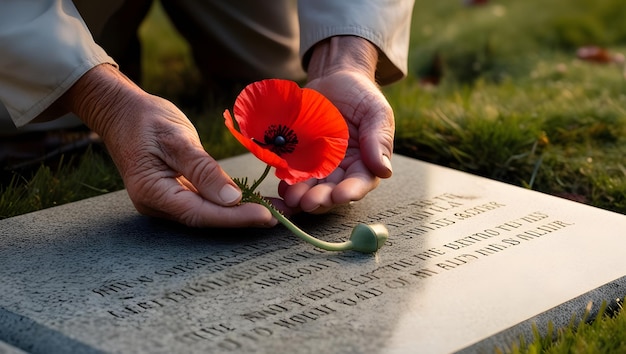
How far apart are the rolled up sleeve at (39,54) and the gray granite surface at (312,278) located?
0.29 metres

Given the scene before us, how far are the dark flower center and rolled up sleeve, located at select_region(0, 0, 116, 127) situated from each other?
1.53 ft

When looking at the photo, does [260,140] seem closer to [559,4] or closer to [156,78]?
[156,78]

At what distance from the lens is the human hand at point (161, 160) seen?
72.2 inches

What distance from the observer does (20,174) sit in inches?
97.4

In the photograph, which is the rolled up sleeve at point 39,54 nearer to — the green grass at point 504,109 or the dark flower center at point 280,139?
the green grass at point 504,109

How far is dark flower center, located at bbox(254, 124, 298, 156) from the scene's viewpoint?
6.05 ft

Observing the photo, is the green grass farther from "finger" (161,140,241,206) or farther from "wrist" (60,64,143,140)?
"finger" (161,140,241,206)

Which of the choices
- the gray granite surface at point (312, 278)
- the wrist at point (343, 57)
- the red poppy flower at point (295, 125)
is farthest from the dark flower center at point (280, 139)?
the wrist at point (343, 57)

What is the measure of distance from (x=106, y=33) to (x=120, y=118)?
107cm

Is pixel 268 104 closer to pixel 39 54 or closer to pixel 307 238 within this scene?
pixel 307 238

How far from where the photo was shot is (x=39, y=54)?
200 cm

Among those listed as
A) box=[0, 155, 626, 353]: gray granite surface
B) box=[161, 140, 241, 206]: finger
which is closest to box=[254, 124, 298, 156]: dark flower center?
box=[161, 140, 241, 206]: finger

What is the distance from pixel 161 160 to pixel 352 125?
1.68 ft

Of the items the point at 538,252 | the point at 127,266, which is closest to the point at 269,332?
the point at 127,266
